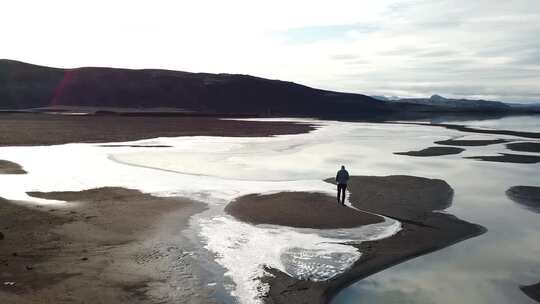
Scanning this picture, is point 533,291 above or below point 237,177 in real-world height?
below

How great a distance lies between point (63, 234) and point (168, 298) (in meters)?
6.22

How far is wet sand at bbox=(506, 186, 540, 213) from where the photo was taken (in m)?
23.4

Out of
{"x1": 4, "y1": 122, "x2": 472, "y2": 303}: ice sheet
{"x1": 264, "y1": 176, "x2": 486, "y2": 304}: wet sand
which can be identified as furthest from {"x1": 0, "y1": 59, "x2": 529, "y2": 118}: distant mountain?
{"x1": 264, "y1": 176, "x2": 486, "y2": 304}: wet sand

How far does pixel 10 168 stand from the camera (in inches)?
1188

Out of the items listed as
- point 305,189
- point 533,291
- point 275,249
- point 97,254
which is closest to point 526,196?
point 305,189

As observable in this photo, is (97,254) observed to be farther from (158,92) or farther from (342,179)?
(158,92)

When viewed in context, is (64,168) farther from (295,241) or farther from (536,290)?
(536,290)

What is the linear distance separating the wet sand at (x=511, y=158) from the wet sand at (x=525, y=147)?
16.7 feet

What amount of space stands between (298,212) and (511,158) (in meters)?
28.2

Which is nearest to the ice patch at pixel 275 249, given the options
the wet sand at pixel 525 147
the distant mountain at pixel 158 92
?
the wet sand at pixel 525 147

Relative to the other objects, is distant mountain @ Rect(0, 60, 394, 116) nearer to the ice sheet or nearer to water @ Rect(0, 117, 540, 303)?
the ice sheet

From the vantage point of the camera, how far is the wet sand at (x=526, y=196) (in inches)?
922

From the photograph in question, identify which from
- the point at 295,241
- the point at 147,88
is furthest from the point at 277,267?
the point at 147,88

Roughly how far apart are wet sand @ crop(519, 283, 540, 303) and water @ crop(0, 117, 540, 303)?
0.84ft
